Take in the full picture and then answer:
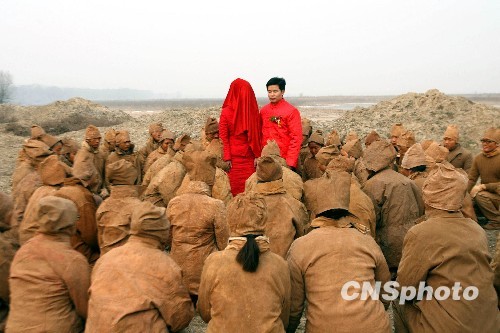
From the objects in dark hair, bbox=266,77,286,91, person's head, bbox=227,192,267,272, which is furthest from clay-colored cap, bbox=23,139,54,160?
person's head, bbox=227,192,267,272

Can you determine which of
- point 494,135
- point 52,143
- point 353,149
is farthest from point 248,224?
point 494,135

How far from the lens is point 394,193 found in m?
5.32

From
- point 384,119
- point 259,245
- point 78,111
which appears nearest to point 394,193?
point 259,245

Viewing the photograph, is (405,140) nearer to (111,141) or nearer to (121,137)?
(121,137)

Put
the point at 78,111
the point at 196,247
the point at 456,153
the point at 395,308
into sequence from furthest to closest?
1. the point at 78,111
2. the point at 456,153
3. the point at 196,247
4. the point at 395,308

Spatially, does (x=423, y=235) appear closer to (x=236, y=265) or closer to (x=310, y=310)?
(x=310, y=310)

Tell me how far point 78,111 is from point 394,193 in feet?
117

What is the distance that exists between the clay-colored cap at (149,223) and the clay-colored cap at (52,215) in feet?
1.97

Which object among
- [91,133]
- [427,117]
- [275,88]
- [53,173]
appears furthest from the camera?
[427,117]

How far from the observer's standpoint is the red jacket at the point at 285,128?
23.8ft

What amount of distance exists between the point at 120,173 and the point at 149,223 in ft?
4.38

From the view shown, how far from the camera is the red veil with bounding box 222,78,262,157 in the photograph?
7.18 meters

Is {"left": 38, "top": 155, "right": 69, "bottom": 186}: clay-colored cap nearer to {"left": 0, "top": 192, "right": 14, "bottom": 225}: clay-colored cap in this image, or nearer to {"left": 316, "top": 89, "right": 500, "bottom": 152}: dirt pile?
{"left": 0, "top": 192, "right": 14, "bottom": 225}: clay-colored cap

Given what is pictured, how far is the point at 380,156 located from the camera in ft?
18.1
